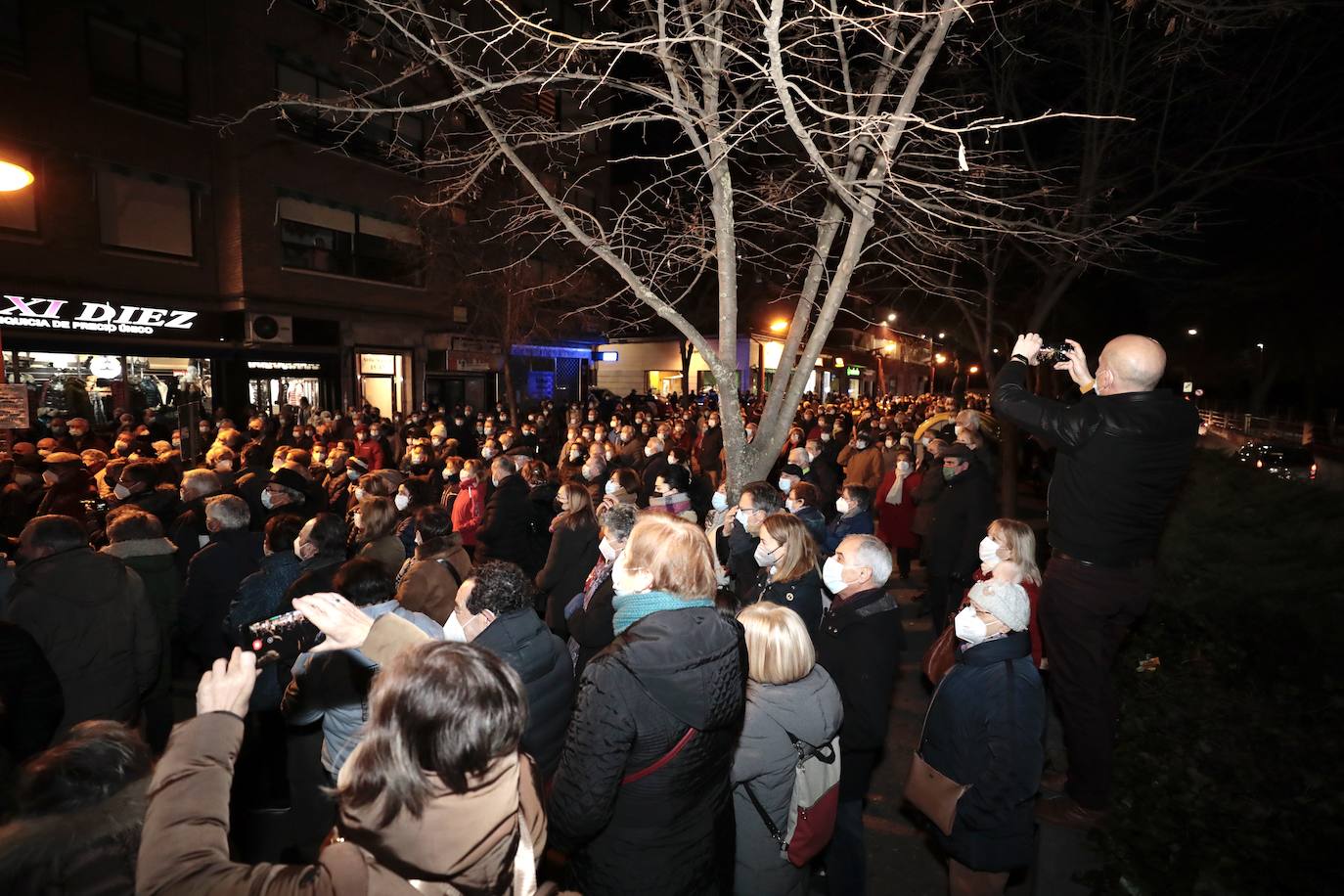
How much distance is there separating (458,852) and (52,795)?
1.04 metres

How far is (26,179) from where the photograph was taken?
5227 mm

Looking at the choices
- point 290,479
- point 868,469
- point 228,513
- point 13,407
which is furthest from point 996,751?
point 13,407

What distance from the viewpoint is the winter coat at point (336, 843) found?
142 centimetres

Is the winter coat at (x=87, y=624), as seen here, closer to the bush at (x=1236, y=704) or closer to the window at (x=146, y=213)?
the bush at (x=1236, y=704)

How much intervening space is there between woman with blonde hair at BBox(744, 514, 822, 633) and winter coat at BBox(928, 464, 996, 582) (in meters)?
2.90

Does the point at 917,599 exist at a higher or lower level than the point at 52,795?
lower

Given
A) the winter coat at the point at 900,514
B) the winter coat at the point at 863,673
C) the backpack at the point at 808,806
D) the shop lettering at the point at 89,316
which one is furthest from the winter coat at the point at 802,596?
the shop lettering at the point at 89,316

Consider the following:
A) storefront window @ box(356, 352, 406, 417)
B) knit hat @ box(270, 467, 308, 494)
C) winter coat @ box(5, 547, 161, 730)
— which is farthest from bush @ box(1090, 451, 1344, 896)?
storefront window @ box(356, 352, 406, 417)

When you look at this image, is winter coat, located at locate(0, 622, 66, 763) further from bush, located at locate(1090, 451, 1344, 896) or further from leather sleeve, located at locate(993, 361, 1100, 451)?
bush, located at locate(1090, 451, 1344, 896)

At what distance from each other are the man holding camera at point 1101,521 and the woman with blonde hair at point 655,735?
184 cm

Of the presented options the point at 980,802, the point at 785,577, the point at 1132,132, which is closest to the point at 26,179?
the point at 785,577

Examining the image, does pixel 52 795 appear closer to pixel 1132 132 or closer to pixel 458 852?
pixel 458 852

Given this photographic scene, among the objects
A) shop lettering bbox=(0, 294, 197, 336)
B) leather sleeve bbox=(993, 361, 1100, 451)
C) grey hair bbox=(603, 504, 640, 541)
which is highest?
shop lettering bbox=(0, 294, 197, 336)

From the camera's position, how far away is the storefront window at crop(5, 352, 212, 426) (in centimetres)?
1520
